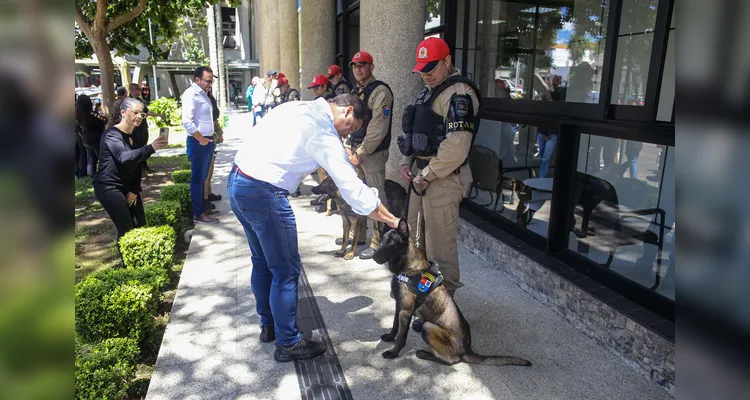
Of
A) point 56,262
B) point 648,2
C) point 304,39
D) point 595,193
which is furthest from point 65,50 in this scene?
point 304,39

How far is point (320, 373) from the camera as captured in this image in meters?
3.57

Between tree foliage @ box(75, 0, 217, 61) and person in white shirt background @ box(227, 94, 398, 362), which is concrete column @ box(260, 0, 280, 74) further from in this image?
person in white shirt background @ box(227, 94, 398, 362)

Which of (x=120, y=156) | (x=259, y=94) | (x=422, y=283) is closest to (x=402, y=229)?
(x=422, y=283)

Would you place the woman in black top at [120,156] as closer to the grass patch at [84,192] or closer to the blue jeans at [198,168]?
the blue jeans at [198,168]

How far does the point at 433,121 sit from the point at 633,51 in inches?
68.0

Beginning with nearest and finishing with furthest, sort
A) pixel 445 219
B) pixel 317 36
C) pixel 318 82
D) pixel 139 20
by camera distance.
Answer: pixel 445 219 → pixel 318 82 → pixel 139 20 → pixel 317 36

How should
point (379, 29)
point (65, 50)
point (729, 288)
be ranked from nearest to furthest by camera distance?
point (65, 50), point (729, 288), point (379, 29)

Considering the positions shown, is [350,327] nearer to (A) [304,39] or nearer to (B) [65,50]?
(B) [65,50]

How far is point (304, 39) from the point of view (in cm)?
1082

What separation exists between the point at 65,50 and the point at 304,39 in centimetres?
1109

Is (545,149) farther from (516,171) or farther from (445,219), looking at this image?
(445,219)

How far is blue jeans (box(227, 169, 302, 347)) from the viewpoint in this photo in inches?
131

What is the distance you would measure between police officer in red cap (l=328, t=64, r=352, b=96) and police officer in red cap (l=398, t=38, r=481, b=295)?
9.05ft

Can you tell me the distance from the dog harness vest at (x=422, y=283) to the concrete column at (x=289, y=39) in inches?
427
